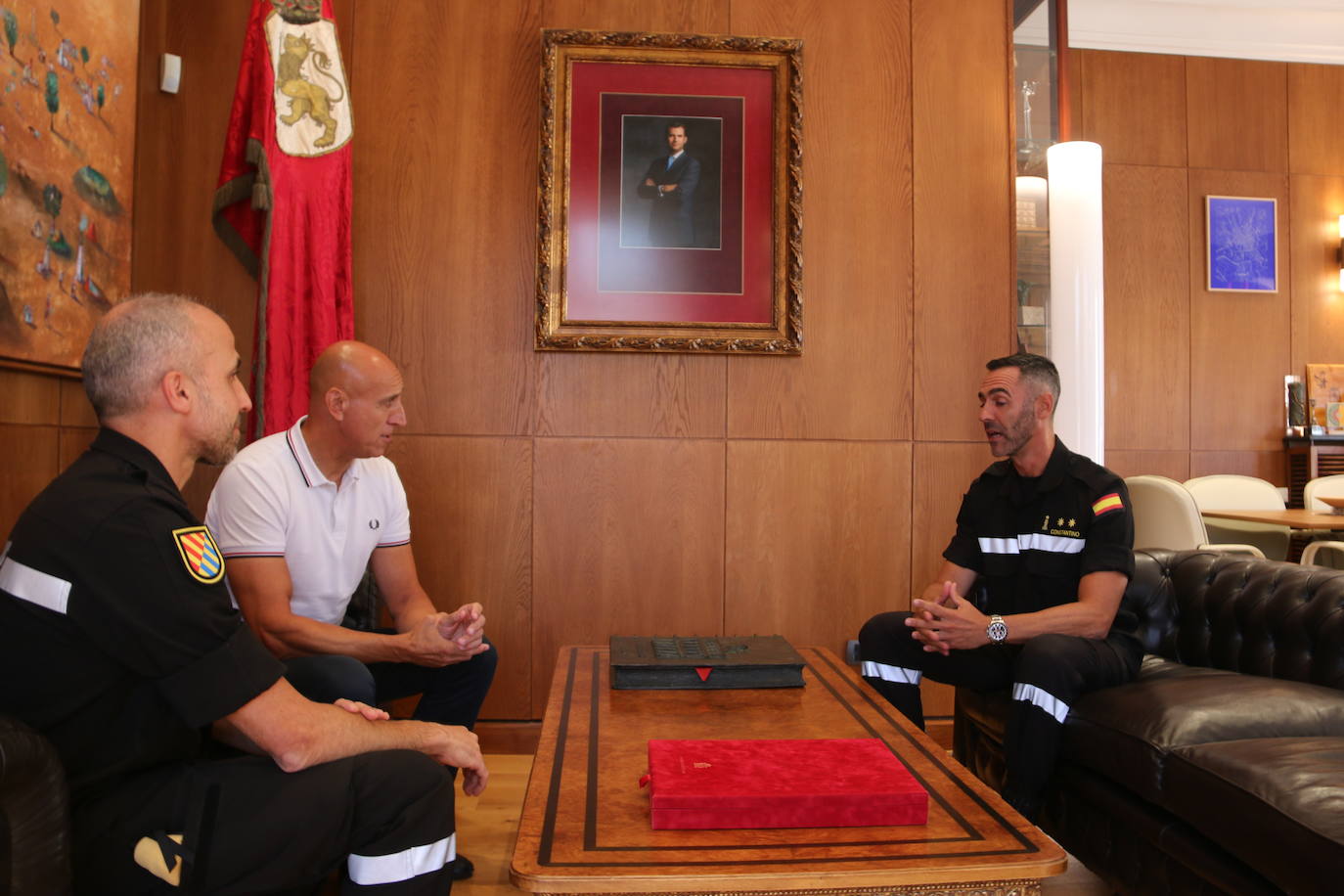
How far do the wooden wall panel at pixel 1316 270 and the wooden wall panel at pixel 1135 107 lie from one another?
103cm

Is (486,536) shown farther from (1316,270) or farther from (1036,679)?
(1316,270)

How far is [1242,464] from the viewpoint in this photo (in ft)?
21.7

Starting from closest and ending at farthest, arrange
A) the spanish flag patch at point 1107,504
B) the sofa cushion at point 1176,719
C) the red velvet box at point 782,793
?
the red velvet box at point 782,793 < the sofa cushion at point 1176,719 < the spanish flag patch at point 1107,504

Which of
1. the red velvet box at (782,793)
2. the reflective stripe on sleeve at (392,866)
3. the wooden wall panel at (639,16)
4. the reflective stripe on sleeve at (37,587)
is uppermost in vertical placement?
the wooden wall panel at (639,16)

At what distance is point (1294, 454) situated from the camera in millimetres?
6590

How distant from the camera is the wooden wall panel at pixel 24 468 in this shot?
2.29 m

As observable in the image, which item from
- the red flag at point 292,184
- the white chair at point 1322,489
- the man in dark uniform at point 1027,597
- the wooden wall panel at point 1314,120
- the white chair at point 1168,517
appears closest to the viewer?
the man in dark uniform at point 1027,597

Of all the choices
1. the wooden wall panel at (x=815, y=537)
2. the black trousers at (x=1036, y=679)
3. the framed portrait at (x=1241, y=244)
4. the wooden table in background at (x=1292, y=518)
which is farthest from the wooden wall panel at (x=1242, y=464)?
the black trousers at (x=1036, y=679)

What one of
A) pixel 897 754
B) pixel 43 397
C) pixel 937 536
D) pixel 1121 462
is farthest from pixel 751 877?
pixel 1121 462

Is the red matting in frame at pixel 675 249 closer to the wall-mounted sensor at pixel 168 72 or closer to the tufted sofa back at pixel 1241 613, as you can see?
the wall-mounted sensor at pixel 168 72

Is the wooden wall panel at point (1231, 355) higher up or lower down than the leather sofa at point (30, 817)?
higher up

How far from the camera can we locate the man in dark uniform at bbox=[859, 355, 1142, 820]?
2.26m

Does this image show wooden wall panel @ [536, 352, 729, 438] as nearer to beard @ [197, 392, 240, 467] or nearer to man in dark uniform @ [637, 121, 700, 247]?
man in dark uniform @ [637, 121, 700, 247]

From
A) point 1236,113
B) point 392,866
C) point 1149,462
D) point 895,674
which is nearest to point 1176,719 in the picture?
point 895,674
